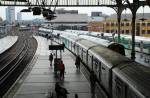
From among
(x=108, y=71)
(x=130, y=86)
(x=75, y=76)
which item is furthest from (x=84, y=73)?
(x=130, y=86)

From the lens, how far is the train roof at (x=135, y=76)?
10.3m

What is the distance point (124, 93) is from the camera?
12.3 m

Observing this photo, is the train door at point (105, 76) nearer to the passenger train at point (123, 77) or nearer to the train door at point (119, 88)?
the passenger train at point (123, 77)

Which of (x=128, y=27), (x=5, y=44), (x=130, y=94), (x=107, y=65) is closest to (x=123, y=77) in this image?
(x=130, y=94)

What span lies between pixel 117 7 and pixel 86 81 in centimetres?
1939

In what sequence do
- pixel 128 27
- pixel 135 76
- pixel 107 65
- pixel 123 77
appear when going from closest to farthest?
pixel 135 76, pixel 123 77, pixel 107 65, pixel 128 27

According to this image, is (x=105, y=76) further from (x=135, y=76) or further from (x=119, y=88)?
(x=135, y=76)

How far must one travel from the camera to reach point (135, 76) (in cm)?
1195

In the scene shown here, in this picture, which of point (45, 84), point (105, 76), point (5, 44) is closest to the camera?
point (105, 76)

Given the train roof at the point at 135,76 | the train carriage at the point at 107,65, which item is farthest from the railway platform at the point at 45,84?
the train roof at the point at 135,76

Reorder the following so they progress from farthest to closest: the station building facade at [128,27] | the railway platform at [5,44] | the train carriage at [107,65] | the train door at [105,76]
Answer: the station building facade at [128,27] < the railway platform at [5,44] < the train door at [105,76] < the train carriage at [107,65]

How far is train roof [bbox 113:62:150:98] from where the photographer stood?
10.3 metres

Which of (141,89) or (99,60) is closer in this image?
(141,89)

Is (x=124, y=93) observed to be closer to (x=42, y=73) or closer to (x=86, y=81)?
(x=86, y=81)
